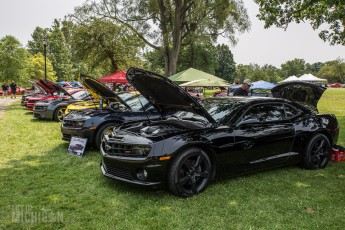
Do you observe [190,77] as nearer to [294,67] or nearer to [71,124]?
[71,124]

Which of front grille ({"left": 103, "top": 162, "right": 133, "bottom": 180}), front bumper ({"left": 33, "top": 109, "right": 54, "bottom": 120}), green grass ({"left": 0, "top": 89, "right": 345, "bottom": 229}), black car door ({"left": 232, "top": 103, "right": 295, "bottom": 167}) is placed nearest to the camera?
green grass ({"left": 0, "top": 89, "right": 345, "bottom": 229})

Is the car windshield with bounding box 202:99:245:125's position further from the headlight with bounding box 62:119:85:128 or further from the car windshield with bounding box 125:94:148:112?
the headlight with bounding box 62:119:85:128

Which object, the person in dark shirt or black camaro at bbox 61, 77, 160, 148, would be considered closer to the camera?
black camaro at bbox 61, 77, 160, 148

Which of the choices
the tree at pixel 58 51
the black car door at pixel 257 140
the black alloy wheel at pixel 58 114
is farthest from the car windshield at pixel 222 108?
the tree at pixel 58 51

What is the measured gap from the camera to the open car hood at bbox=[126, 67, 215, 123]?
4.46 meters

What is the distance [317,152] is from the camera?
5.70m

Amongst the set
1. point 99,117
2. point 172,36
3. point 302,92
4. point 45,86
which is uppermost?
point 172,36

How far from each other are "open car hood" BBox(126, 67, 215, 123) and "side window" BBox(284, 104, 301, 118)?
5.41 feet

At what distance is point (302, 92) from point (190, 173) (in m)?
4.32

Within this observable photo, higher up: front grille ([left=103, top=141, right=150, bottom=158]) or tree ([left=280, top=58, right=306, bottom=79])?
tree ([left=280, top=58, right=306, bottom=79])

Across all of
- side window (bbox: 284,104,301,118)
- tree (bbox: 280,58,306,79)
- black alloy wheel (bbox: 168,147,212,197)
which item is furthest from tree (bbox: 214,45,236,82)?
black alloy wheel (bbox: 168,147,212,197)

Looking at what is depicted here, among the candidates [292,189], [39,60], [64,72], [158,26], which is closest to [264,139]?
[292,189]

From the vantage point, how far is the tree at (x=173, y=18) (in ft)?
75.3

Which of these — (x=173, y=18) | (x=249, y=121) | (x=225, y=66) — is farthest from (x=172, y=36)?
(x=225, y=66)
